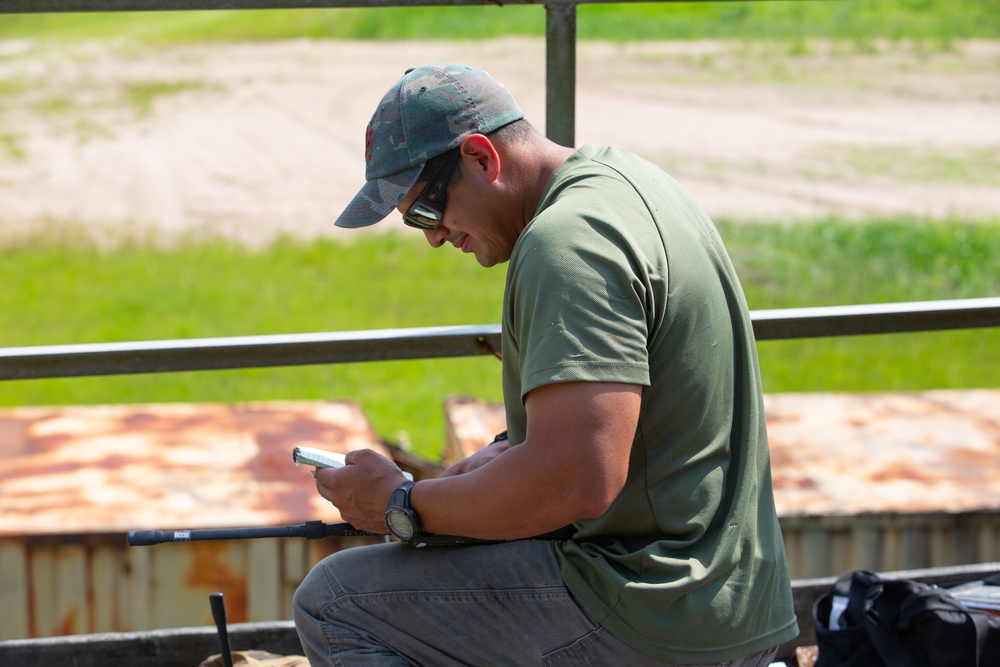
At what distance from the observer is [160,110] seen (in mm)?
18859

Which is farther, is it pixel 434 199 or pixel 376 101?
pixel 376 101

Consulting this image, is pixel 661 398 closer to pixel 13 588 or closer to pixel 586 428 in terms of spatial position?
pixel 586 428

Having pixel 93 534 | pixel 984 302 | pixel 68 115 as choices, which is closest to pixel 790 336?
pixel 984 302

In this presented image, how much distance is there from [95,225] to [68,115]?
16.5ft

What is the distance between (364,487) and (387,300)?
1015cm

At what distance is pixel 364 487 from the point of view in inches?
67.9

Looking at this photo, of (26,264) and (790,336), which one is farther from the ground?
(790,336)

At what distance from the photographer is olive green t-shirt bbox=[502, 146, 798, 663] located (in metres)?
1.50

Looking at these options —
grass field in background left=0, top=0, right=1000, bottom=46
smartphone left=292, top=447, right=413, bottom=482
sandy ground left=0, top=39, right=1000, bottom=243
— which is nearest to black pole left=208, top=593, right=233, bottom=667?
smartphone left=292, top=447, right=413, bottom=482

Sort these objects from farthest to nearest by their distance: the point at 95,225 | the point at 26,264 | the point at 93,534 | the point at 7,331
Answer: the point at 95,225, the point at 26,264, the point at 7,331, the point at 93,534

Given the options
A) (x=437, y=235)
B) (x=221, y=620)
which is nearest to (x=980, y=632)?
(x=437, y=235)

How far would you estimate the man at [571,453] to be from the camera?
150cm

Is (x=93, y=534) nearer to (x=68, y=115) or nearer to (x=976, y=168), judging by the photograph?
(x=976, y=168)

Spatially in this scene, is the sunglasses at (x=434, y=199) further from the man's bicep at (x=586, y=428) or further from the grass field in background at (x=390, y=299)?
the grass field in background at (x=390, y=299)
